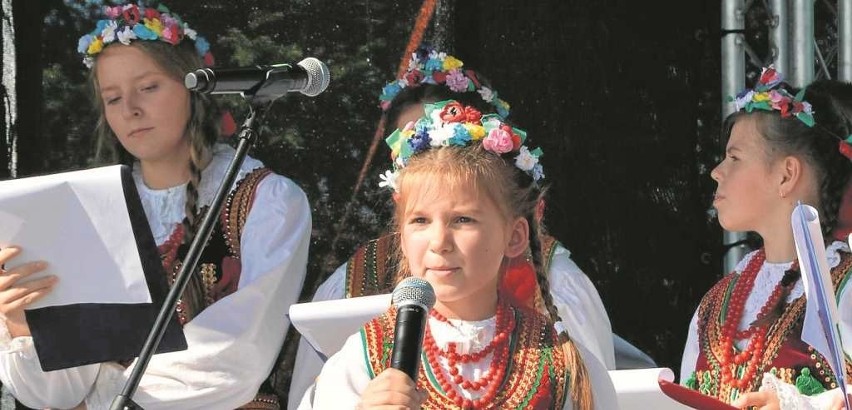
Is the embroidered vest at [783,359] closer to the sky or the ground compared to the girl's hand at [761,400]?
closer to the sky

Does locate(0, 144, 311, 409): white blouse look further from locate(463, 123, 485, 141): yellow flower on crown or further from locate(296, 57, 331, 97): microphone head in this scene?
locate(463, 123, 485, 141): yellow flower on crown

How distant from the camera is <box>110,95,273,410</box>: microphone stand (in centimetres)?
272

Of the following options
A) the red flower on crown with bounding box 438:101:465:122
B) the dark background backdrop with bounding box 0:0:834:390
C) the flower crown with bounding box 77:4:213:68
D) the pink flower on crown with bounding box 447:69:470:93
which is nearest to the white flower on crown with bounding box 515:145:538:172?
the red flower on crown with bounding box 438:101:465:122

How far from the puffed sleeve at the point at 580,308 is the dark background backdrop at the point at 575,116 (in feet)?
1.81

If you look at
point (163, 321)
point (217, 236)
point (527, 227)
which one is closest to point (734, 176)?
point (527, 227)

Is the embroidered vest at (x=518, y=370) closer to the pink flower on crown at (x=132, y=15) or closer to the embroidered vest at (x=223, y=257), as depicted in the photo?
the embroidered vest at (x=223, y=257)

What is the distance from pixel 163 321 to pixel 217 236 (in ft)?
2.91

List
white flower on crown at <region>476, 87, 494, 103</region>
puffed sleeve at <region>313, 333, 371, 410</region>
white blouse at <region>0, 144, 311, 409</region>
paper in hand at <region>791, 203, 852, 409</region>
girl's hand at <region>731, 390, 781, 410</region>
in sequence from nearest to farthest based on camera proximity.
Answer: paper in hand at <region>791, 203, 852, 409</region> < puffed sleeve at <region>313, 333, 371, 410</region> < girl's hand at <region>731, 390, 781, 410</region> < white blouse at <region>0, 144, 311, 409</region> < white flower on crown at <region>476, 87, 494, 103</region>

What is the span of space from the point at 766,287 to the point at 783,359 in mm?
236

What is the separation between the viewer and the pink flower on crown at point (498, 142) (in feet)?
9.21

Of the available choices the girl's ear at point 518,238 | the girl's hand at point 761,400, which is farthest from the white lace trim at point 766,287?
the girl's ear at point 518,238

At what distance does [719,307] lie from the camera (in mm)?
3754

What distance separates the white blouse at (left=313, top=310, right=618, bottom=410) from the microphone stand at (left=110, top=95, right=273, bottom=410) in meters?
0.31

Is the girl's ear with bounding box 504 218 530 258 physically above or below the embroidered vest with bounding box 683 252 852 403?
above
